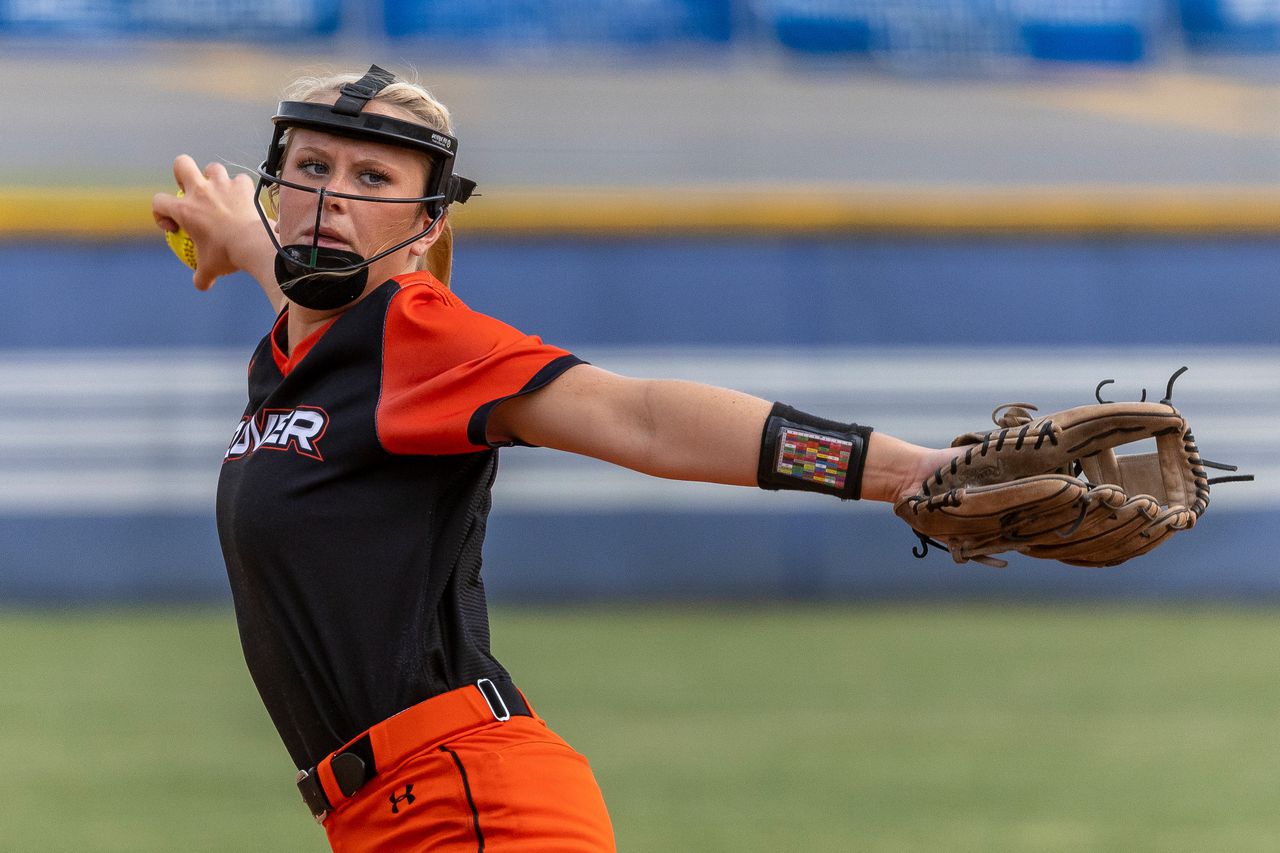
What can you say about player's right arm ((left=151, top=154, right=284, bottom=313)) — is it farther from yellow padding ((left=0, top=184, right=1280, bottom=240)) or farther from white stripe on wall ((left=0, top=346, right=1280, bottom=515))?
yellow padding ((left=0, top=184, right=1280, bottom=240))

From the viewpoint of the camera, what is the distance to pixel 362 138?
7.93 feet

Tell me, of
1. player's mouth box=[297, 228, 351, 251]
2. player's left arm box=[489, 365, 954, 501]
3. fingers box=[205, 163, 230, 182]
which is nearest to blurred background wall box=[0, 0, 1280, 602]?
fingers box=[205, 163, 230, 182]

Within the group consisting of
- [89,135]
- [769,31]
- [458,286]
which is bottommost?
[458,286]

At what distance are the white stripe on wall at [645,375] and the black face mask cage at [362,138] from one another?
6.35m

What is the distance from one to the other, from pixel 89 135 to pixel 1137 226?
6156mm

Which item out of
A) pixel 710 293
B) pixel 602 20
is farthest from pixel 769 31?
pixel 710 293

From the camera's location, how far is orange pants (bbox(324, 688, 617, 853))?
220 centimetres

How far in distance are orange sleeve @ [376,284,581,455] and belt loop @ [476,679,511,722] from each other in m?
0.37

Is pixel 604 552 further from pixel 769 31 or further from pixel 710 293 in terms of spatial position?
pixel 769 31

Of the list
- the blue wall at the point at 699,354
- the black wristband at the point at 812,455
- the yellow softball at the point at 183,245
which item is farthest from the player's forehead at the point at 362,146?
the blue wall at the point at 699,354

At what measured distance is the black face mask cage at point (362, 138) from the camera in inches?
92.3

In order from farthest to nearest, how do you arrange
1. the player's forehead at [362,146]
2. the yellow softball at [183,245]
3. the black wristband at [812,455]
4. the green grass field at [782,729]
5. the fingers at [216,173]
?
the green grass field at [782,729]
the yellow softball at [183,245]
the fingers at [216,173]
the player's forehead at [362,146]
the black wristband at [812,455]

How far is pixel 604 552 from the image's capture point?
29.4ft

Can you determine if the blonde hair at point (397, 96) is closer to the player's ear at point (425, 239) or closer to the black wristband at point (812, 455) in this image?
the player's ear at point (425, 239)
